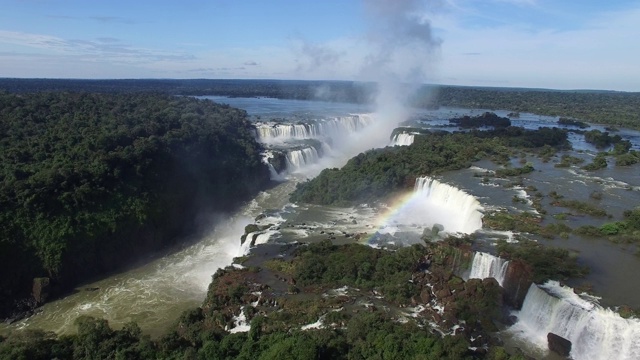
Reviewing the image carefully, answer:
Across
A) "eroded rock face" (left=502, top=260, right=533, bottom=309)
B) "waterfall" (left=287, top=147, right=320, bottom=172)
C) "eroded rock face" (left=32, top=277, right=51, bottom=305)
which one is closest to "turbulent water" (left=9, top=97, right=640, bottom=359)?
"waterfall" (left=287, top=147, right=320, bottom=172)

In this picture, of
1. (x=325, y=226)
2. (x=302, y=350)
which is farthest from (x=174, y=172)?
(x=302, y=350)

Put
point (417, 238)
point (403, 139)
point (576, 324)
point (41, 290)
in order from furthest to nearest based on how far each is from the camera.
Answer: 1. point (403, 139)
2. point (417, 238)
3. point (41, 290)
4. point (576, 324)

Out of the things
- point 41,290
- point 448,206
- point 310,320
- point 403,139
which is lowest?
point 41,290

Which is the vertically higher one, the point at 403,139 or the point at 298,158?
the point at 403,139

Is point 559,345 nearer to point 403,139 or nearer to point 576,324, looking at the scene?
point 576,324

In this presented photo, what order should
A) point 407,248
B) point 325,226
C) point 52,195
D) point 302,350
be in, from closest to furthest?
point 302,350, point 407,248, point 52,195, point 325,226

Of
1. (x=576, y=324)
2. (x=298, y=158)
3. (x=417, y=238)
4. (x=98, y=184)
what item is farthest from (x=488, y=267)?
(x=298, y=158)

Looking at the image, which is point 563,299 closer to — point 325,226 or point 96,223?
point 325,226
